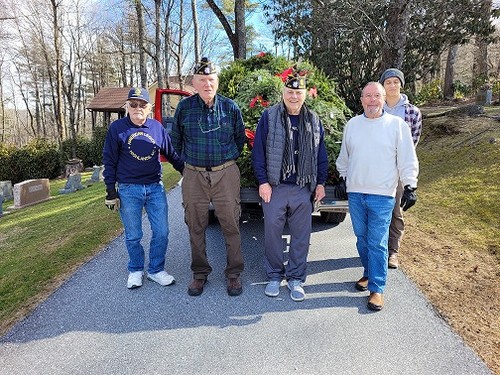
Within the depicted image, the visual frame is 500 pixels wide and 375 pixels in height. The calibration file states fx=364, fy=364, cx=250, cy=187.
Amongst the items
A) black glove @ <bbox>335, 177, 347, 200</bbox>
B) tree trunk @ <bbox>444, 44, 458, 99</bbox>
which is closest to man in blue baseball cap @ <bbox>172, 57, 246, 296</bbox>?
black glove @ <bbox>335, 177, 347, 200</bbox>

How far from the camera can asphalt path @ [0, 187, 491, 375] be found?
2.36m

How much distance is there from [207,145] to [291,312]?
1560mm

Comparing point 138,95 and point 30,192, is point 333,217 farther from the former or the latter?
point 30,192

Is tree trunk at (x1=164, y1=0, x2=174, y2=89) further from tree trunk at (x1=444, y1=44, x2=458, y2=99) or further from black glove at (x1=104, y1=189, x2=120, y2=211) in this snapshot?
black glove at (x1=104, y1=189, x2=120, y2=211)

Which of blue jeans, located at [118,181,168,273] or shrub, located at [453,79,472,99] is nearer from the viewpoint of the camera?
blue jeans, located at [118,181,168,273]

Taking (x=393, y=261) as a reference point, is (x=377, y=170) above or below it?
above

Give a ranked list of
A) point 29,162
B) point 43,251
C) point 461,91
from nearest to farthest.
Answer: point 43,251
point 461,91
point 29,162

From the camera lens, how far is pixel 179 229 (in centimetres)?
501

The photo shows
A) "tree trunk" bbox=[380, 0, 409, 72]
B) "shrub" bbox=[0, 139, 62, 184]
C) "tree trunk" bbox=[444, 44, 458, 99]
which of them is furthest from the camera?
"shrub" bbox=[0, 139, 62, 184]

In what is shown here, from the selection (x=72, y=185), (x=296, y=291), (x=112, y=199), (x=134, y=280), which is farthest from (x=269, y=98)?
(x=72, y=185)

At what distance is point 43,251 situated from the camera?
468 cm

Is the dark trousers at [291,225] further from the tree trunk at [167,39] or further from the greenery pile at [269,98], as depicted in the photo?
the tree trunk at [167,39]

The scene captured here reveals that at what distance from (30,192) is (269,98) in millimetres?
9995

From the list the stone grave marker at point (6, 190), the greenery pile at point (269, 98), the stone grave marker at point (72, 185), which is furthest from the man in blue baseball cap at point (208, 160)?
the stone grave marker at point (6, 190)
